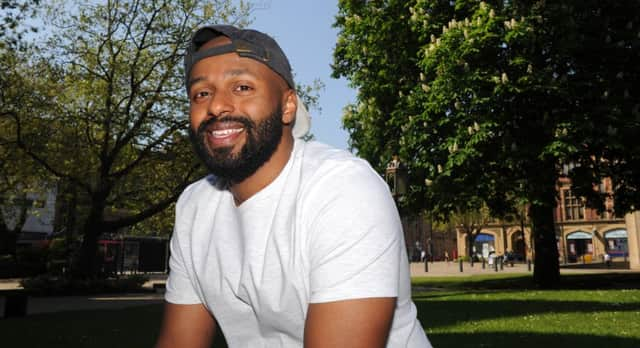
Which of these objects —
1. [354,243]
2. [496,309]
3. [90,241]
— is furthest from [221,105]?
[90,241]

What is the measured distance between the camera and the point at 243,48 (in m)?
1.84

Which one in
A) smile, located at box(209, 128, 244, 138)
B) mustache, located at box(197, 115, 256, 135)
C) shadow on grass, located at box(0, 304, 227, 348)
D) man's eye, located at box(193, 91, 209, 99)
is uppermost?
man's eye, located at box(193, 91, 209, 99)

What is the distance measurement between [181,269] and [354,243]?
0.91m

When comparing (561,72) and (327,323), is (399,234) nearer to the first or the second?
(327,323)

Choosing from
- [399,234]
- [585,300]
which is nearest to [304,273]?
[399,234]

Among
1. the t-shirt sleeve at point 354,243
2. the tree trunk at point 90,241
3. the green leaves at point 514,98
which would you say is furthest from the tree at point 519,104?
the t-shirt sleeve at point 354,243

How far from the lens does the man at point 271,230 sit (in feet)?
4.90

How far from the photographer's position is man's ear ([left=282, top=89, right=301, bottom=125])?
196cm

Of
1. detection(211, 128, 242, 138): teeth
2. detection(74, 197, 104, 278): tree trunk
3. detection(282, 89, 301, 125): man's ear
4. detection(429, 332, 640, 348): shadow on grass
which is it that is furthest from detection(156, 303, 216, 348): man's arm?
detection(74, 197, 104, 278): tree trunk

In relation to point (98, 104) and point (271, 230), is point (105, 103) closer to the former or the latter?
point (98, 104)

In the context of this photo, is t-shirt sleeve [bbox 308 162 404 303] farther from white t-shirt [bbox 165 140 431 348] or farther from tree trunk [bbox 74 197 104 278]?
tree trunk [bbox 74 197 104 278]

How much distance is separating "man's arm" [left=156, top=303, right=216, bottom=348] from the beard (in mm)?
543

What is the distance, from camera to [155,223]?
32.0 meters

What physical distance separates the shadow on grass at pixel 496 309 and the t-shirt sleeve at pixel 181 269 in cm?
778
